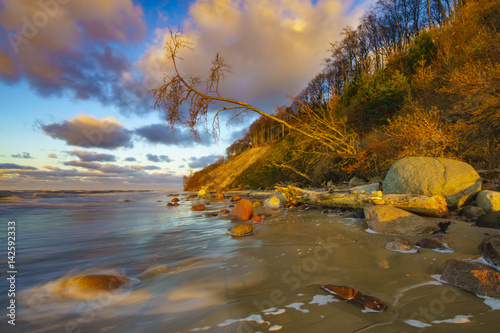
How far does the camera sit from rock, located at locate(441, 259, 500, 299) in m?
1.70

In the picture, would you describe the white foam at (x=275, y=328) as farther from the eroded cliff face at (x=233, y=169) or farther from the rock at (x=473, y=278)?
the eroded cliff face at (x=233, y=169)

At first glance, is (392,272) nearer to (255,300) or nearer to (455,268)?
(455,268)

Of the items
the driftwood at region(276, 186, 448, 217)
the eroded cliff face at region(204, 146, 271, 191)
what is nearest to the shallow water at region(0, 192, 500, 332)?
the driftwood at region(276, 186, 448, 217)

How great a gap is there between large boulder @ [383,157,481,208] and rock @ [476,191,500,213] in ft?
1.61

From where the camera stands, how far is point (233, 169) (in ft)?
111

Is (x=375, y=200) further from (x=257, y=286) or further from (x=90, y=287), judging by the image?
(x=90, y=287)

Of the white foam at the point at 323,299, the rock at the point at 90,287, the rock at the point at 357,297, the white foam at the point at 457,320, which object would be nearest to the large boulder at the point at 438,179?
the white foam at the point at 457,320

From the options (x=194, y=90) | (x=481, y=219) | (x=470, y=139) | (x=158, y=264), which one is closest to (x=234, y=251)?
(x=158, y=264)

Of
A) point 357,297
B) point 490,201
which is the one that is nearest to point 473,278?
point 357,297

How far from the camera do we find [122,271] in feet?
9.33

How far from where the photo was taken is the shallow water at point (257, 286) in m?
1.53

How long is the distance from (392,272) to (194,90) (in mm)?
8239

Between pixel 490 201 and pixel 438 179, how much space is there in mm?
1000

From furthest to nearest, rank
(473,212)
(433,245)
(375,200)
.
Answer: (375,200)
(473,212)
(433,245)
